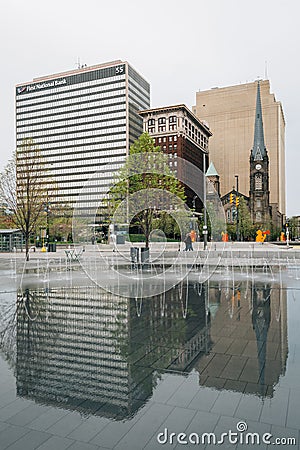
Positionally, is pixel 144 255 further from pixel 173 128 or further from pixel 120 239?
pixel 173 128

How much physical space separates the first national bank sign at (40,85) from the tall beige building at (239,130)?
45.4 meters

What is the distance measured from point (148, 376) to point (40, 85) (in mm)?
129902

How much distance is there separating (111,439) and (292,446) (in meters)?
1.61

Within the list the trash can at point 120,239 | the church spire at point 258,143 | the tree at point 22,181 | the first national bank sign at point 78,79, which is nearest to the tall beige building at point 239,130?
the church spire at point 258,143

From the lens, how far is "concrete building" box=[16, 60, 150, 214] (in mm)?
107000

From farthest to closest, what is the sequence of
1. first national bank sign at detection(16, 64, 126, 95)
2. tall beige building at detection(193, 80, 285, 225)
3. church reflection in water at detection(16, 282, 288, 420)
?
tall beige building at detection(193, 80, 285, 225) < first national bank sign at detection(16, 64, 126, 95) < church reflection in water at detection(16, 282, 288, 420)

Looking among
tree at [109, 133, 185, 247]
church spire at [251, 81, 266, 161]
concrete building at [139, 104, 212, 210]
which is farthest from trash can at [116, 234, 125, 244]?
church spire at [251, 81, 266, 161]

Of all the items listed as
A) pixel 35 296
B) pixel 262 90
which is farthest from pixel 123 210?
pixel 262 90

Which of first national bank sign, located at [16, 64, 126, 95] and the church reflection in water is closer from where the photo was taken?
the church reflection in water

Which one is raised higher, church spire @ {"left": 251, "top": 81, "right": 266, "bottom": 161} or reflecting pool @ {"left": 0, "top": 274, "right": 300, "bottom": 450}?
church spire @ {"left": 251, "top": 81, "right": 266, "bottom": 161}

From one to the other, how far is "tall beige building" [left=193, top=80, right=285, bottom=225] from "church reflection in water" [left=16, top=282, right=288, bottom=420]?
4448 inches

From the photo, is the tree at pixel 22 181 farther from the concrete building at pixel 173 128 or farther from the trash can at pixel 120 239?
the concrete building at pixel 173 128

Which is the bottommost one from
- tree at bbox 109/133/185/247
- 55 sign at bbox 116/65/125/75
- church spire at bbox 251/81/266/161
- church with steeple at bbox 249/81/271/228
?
tree at bbox 109/133/185/247

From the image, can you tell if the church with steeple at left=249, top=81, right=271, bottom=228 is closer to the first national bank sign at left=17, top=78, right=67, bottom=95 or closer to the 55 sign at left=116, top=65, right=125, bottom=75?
the 55 sign at left=116, top=65, right=125, bottom=75
